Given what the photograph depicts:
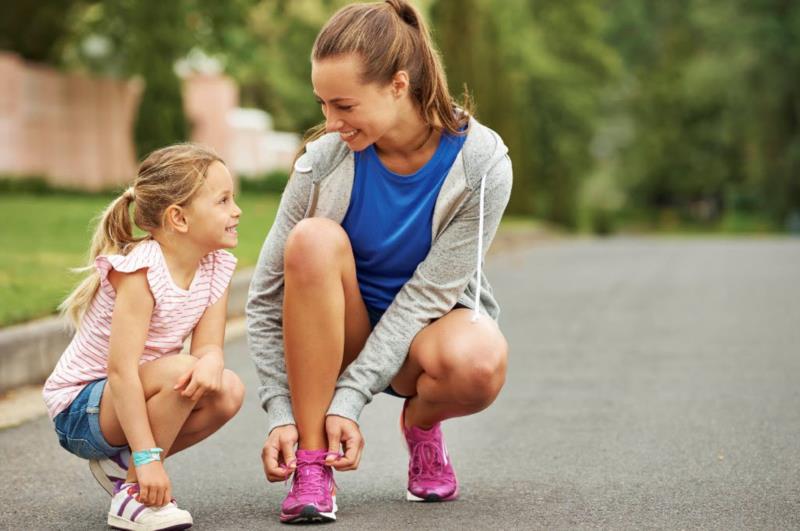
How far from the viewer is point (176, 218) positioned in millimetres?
3553

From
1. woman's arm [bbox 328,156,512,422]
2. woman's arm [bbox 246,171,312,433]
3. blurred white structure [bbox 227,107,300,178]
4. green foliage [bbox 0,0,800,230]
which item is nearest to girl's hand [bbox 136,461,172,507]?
woman's arm [bbox 246,171,312,433]

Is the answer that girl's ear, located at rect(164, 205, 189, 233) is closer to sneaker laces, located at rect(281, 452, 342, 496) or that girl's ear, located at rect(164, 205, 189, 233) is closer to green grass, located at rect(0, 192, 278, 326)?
green grass, located at rect(0, 192, 278, 326)

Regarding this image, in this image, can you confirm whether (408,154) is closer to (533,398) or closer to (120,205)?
(120,205)

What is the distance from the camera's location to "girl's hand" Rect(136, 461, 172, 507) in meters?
3.31

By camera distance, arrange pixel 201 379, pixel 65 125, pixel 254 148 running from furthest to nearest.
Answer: pixel 254 148 < pixel 65 125 < pixel 201 379

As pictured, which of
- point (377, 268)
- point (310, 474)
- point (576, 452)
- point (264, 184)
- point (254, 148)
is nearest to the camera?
point (310, 474)

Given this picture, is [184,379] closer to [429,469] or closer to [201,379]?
[201,379]

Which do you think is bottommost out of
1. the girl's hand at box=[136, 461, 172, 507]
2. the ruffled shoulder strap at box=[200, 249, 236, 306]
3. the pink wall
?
the pink wall

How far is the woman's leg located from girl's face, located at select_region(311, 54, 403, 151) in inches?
22.7

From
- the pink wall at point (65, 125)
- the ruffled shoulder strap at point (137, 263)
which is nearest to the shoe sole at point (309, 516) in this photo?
the ruffled shoulder strap at point (137, 263)

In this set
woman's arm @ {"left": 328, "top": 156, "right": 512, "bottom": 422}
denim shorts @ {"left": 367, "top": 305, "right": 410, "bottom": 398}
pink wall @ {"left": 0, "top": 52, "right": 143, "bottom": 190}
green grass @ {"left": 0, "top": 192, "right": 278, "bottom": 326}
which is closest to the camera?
woman's arm @ {"left": 328, "top": 156, "right": 512, "bottom": 422}

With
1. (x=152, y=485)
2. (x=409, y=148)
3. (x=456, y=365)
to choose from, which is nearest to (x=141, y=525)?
(x=152, y=485)

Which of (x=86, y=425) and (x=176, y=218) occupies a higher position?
(x=176, y=218)

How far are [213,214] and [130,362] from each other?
470 mm
